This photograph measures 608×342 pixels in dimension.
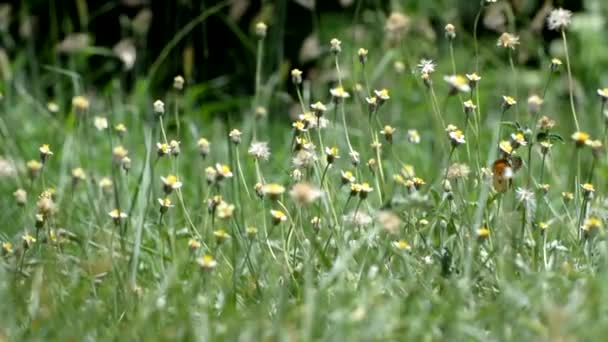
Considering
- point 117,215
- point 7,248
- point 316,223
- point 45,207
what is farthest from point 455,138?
point 7,248

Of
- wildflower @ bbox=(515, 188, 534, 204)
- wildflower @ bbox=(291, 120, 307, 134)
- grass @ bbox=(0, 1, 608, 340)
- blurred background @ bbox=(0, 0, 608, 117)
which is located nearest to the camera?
grass @ bbox=(0, 1, 608, 340)

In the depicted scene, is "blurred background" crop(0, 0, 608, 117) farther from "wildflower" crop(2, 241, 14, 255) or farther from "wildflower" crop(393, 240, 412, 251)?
"wildflower" crop(393, 240, 412, 251)

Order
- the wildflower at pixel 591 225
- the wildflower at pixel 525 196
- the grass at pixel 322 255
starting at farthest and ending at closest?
1. the wildflower at pixel 525 196
2. the wildflower at pixel 591 225
3. the grass at pixel 322 255

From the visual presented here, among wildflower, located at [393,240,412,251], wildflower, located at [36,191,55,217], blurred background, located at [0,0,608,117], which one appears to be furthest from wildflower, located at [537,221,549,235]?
blurred background, located at [0,0,608,117]

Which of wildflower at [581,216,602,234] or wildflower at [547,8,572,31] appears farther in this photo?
wildflower at [547,8,572,31]

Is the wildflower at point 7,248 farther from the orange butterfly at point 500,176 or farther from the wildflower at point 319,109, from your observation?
the orange butterfly at point 500,176

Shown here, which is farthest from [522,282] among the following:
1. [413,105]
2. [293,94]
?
[293,94]

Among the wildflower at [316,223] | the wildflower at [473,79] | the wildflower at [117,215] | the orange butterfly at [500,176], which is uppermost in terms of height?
the wildflower at [473,79]

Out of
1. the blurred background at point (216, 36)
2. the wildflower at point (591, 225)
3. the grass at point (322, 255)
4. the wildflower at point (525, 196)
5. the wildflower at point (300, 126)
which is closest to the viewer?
the grass at point (322, 255)

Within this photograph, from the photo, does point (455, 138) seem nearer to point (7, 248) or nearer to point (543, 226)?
point (543, 226)

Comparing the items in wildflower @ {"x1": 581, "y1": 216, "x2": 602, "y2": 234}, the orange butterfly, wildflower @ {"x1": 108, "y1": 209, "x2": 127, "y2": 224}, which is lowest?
wildflower @ {"x1": 108, "y1": 209, "x2": 127, "y2": 224}

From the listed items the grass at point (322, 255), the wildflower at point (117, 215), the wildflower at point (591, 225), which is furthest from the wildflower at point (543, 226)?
the wildflower at point (117, 215)

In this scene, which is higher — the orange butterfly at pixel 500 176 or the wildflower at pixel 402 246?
the orange butterfly at pixel 500 176

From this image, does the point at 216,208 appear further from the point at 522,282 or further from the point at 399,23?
the point at 399,23
